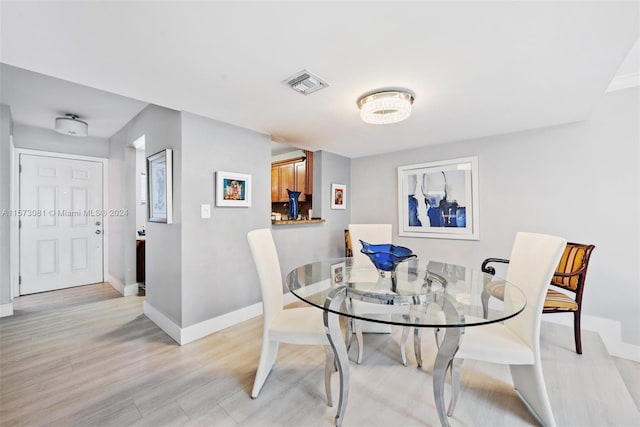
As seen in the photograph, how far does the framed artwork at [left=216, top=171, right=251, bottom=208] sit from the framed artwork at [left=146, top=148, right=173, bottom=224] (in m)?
0.43

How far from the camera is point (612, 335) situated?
242 centimetres

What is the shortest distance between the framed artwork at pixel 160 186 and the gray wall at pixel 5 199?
1615 millimetres

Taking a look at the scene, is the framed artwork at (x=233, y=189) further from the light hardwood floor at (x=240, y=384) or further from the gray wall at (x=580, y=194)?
the gray wall at (x=580, y=194)

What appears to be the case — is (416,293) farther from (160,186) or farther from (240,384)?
(160,186)

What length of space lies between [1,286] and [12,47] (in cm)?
299

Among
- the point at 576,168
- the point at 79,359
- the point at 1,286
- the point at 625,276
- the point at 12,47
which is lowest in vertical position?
the point at 79,359

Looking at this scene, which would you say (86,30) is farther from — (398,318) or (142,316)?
(142,316)

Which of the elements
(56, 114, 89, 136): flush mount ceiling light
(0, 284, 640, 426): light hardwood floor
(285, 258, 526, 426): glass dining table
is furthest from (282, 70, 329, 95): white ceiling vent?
(56, 114, 89, 136): flush mount ceiling light

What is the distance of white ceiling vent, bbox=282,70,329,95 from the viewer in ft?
5.57

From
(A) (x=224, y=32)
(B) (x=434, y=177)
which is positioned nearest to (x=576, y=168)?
(B) (x=434, y=177)

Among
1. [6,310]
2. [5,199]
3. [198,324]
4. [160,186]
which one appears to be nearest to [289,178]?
[160,186]

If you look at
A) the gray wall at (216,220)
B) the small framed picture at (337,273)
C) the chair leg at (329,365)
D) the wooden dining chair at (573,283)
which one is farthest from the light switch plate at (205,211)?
the wooden dining chair at (573,283)

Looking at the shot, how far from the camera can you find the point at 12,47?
4.55 feet

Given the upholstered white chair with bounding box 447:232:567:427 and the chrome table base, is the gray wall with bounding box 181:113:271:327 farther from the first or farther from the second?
the upholstered white chair with bounding box 447:232:567:427
